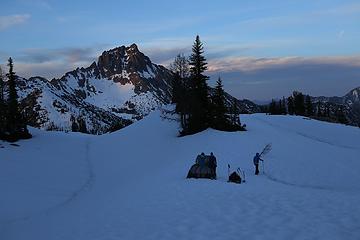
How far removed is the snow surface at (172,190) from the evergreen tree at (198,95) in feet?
9.73

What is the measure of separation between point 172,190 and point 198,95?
125 feet

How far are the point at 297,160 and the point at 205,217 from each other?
25724 millimetres

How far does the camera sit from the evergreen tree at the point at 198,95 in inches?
2327

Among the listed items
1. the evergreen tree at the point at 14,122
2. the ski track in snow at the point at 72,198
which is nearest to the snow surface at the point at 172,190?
the ski track in snow at the point at 72,198

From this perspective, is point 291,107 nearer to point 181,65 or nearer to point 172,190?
point 181,65

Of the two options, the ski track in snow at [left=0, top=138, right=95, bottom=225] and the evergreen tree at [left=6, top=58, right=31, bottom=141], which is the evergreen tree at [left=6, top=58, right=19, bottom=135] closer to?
the evergreen tree at [left=6, top=58, right=31, bottom=141]

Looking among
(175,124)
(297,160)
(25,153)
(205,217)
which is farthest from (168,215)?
(175,124)

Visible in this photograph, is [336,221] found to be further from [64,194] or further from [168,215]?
[64,194]

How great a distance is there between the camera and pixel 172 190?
80.2 feet

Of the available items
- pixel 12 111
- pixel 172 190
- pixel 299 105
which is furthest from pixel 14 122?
pixel 299 105

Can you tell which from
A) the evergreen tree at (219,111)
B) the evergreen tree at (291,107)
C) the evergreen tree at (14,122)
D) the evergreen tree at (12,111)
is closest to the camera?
the evergreen tree at (219,111)

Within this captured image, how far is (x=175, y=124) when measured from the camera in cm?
6919

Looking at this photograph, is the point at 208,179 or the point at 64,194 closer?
the point at 208,179

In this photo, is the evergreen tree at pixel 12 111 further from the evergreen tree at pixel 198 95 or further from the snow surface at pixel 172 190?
the evergreen tree at pixel 198 95
